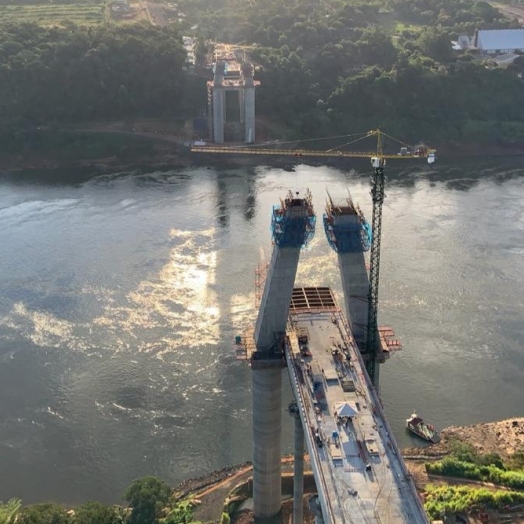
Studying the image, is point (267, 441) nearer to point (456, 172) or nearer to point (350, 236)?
point (350, 236)

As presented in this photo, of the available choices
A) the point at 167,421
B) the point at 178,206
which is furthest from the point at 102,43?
the point at 167,421

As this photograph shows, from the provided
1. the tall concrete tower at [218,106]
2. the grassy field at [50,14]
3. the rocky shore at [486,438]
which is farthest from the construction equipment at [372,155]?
the grassy field at [50,14]

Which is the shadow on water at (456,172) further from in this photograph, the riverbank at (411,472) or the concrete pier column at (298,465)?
the concrete pier column at (298,465)

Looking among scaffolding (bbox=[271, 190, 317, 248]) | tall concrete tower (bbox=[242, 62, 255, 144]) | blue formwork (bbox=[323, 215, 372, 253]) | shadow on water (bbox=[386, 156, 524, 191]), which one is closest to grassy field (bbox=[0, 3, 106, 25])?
tall concrete tower (bbox=[242, 62, 255, 144])

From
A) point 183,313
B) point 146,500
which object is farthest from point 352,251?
point 183,313

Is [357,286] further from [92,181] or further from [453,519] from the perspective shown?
[92,181]

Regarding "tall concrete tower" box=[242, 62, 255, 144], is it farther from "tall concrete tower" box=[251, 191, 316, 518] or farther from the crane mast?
"tall concrete tower" box=[251, 191, 316, 518]

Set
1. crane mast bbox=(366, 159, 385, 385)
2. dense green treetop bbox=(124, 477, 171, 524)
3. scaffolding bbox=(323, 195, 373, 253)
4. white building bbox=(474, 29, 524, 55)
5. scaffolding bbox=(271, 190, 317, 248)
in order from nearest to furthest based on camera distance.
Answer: scaffolding bbox=(271, 190, 317, 248), scaffolding bbox=(323, 195, 373, 253), crane mast bbox=(366, 159, 385, 385), dense green treetop bbox=(124, 477, 171, 524), white building bbox=(474, 29, 524, 55)
